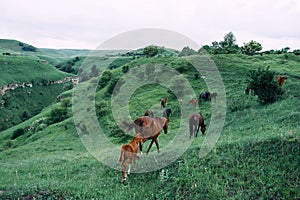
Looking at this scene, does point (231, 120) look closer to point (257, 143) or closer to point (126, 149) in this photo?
point (257, 143)

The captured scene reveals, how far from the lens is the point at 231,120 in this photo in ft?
72.5

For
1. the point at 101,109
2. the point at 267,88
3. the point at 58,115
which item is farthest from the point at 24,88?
the point at 267,88

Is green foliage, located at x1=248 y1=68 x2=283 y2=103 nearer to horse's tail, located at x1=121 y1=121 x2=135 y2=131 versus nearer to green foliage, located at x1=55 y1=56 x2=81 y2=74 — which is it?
horse's tail, located at x1=121 y1=121 x2=135 y2=131

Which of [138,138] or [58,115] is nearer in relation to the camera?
[138,138]

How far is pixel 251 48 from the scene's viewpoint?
70938mm

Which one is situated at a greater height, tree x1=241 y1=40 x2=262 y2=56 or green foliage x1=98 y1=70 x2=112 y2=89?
tree x1=241 y1=40 x2=262 y2=56

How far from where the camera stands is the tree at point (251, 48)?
70938 millimetres

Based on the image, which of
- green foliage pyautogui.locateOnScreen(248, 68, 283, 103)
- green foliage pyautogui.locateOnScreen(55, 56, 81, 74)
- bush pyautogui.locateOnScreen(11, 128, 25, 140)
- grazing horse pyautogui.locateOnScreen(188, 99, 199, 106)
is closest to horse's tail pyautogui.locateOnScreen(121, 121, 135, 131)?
grazing horse pyautogui.locateOnScreen(188, 99, 199, 106)

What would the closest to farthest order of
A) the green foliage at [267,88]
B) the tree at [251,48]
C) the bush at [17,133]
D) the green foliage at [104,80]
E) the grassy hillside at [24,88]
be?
the green foliage at [267,88]
the bush at [17,133]
the green foliage at [104,80]
the tree at [251,48]
the grassy hillside at [24,88]

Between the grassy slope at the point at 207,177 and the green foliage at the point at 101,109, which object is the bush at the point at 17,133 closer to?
the green foliage at the point at 101,109

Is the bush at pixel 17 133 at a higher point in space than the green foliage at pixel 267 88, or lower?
lower

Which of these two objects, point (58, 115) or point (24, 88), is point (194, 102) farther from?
point (24, 88)

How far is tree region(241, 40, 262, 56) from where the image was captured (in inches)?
2793

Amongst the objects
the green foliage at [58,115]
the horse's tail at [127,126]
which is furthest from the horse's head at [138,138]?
the green foliage at [58,115]
